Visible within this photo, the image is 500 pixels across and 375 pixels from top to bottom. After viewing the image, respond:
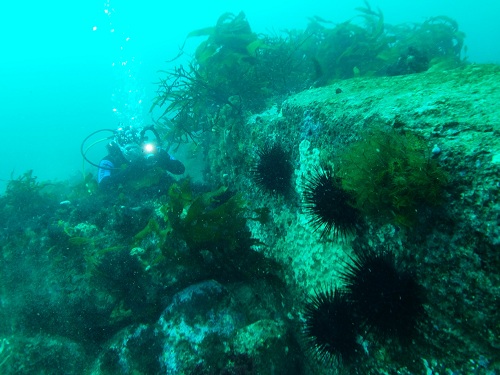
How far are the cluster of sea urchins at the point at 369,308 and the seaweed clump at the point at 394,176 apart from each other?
44cm

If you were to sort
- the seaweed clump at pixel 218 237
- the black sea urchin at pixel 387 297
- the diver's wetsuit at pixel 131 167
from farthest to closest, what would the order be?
the diver's wetsuit at pixel 131 167
the seaweed clump at pixel 218 237
the black sea urchin at pixel 387 297

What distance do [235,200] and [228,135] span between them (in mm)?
2174

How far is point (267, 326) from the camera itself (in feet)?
11.8

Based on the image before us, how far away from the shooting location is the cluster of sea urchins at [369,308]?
2.19 m

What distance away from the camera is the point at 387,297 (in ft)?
7.13

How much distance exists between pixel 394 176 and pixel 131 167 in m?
6.83

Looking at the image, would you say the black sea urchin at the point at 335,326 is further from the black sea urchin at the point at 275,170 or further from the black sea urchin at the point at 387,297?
the black sea urchin at the point at 275,170

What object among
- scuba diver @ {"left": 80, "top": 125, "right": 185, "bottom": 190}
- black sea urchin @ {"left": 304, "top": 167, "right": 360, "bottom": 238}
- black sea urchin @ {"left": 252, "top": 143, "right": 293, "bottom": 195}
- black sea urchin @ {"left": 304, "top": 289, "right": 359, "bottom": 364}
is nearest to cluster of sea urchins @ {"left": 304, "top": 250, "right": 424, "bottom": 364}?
black sea urchin @ {"left": 304, "top": 289, "right": 359, "bottom": 364}

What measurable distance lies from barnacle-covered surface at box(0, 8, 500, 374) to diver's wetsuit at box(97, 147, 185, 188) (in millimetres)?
451

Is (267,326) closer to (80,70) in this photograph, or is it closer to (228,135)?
(228,135)

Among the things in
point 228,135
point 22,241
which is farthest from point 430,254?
point 22,241

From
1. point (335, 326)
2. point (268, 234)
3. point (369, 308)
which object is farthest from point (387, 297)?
point (268, 234)

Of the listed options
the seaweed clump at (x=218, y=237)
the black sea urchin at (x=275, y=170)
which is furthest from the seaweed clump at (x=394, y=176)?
the seaweed clump at (x=218, y=237)

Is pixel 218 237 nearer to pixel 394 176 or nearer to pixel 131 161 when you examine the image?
pixel 394 176
